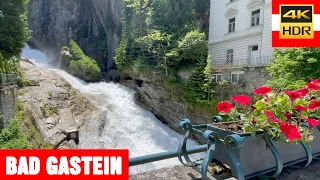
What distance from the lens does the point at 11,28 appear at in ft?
42.7

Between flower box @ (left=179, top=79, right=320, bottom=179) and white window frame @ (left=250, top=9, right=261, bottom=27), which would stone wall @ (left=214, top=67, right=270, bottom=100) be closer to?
white window frame @ (left=250, top=9, right=261, bottom=27)

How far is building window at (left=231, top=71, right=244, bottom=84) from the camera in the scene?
13.5m

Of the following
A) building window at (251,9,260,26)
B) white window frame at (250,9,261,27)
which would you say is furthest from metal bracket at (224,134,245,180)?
building window at (251,9,260,26)

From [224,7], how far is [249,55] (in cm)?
520

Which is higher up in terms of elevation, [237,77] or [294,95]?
[237,77]

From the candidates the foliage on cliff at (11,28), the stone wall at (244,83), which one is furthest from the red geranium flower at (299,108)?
the foliage on cliff at (11,28)

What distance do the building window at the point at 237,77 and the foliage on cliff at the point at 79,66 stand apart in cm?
1596

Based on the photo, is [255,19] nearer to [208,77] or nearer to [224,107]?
[208,77]

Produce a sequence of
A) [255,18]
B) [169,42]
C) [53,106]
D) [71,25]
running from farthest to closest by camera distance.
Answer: [71,25] < [169,42] < [255,18] < [53,106]

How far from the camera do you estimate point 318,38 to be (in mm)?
9375

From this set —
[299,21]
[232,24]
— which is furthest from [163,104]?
[299,21]

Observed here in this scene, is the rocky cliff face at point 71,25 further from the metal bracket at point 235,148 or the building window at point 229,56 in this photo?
the metal bracket at point 235,148

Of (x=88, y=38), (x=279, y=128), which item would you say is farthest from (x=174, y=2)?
(x=279, y=128)

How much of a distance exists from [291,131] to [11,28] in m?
16.2
